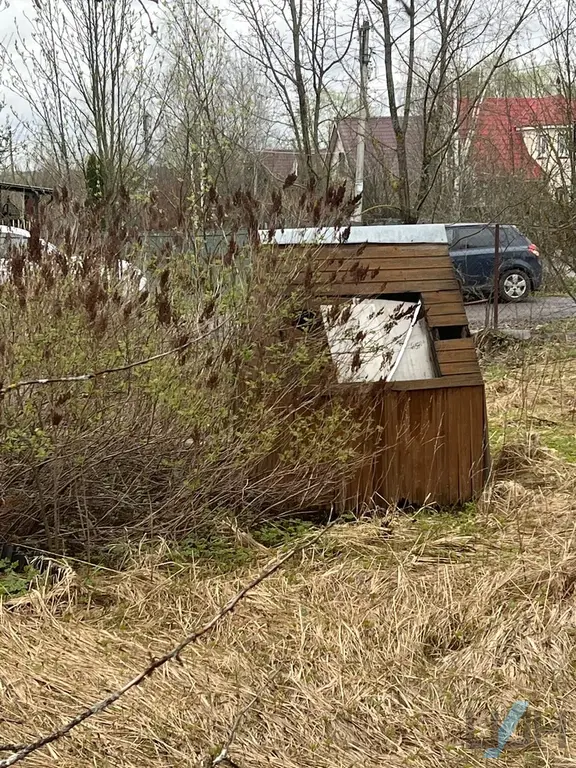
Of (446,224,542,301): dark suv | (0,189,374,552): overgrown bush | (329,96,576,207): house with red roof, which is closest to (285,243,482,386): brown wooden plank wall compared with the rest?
(0,189,374,552): overgrown bush

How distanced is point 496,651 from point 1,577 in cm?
242

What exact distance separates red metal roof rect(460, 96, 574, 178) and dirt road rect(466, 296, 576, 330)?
2.24 m

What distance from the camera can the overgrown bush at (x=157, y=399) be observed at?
12.5ft

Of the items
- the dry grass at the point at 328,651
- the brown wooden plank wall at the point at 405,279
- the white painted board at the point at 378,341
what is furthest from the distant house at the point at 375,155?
the dry grass at the point at 328,651

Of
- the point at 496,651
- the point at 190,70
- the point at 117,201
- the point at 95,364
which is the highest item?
the point at 190,70

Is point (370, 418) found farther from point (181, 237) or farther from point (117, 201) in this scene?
point (117, 201)

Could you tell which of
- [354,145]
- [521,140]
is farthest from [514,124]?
[354,145]

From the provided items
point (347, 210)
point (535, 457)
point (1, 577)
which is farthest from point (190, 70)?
point (1, 577)

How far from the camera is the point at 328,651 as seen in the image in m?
3.36

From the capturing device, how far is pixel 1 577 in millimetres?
4023

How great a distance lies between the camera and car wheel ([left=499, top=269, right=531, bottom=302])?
1496cm

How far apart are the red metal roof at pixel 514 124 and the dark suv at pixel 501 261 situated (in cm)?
134

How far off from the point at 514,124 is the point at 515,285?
296 cm

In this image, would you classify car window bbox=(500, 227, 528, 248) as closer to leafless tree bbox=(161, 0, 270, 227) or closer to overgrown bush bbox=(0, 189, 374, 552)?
leafless tree bbox=(161, 0, 270, 227)
